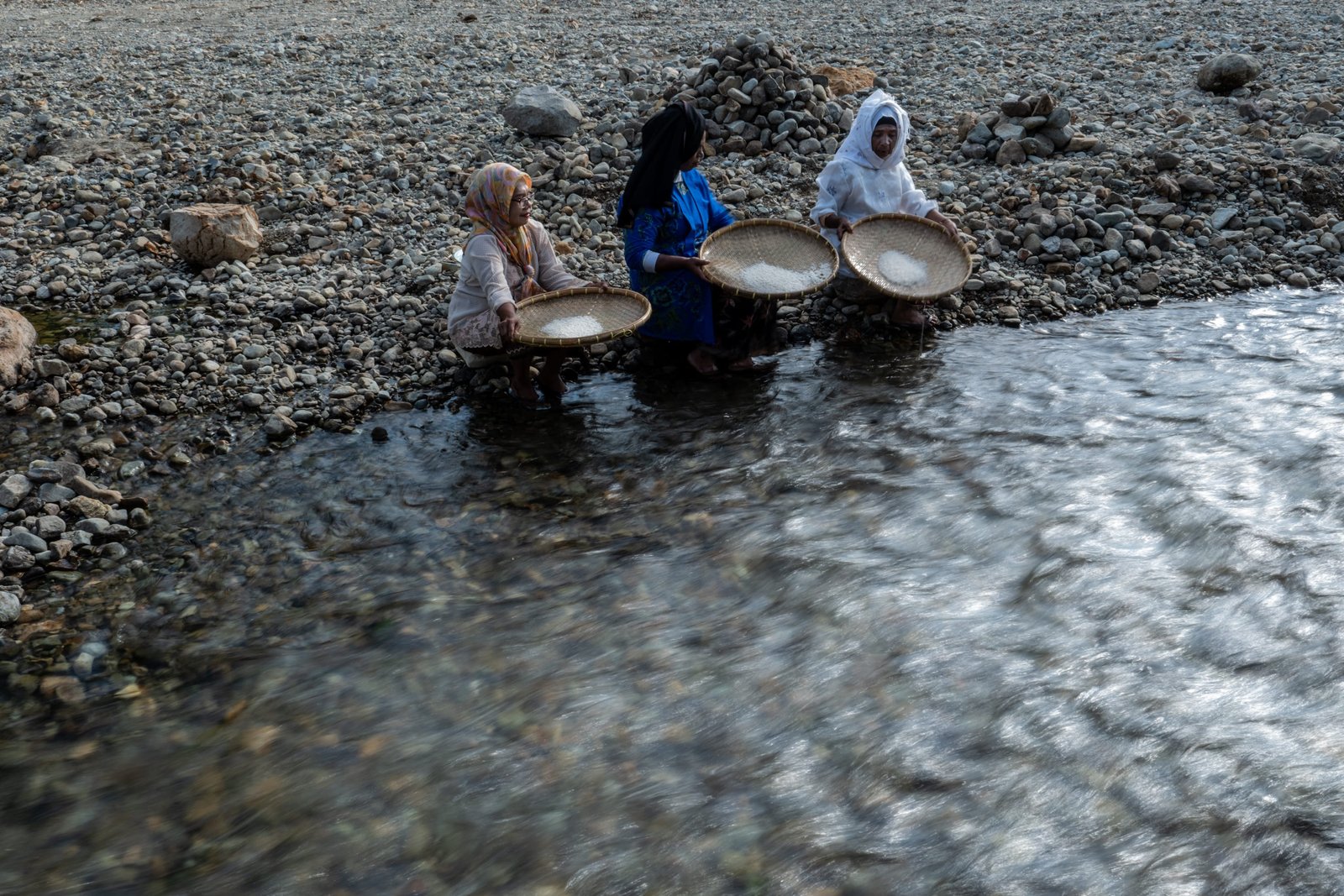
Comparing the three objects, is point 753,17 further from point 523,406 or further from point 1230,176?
point 523,406

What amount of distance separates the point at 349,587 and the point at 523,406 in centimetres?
144

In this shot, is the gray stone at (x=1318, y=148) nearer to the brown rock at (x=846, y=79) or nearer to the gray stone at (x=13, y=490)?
the brown rock at (x=846, y=79)

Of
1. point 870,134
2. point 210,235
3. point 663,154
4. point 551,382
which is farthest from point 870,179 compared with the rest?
point 210,235

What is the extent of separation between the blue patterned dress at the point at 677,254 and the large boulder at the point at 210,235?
249 centimetres

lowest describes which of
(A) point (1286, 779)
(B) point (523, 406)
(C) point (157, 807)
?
(A) point (1286, 779)

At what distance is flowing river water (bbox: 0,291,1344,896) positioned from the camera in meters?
2.75

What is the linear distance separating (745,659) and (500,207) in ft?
7.46

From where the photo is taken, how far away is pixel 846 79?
28.2 ft

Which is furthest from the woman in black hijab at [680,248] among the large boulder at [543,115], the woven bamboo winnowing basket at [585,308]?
the large boulder at [543,115]

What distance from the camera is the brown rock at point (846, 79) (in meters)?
8.49

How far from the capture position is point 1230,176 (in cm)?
676

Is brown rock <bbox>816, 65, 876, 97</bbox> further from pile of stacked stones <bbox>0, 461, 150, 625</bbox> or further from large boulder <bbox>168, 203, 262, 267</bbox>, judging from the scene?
pile of stacked stones <bbox>0, 461, 150, 625</bbox>

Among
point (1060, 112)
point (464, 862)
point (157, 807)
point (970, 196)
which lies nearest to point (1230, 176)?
point (1060, 112)

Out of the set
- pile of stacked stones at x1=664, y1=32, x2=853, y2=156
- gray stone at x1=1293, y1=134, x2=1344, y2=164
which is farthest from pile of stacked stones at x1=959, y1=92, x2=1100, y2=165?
gray stone at x1=1293, y1=134, x2=1344, y2=164
